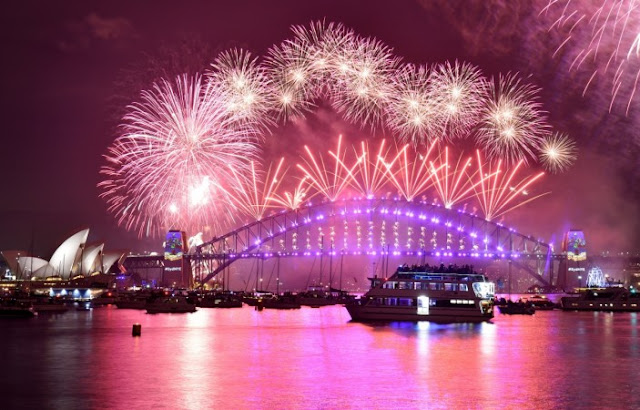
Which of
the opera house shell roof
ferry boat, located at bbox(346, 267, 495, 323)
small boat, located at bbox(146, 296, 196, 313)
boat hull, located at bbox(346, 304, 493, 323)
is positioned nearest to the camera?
boat hull, located at bbox(346, 304, 493, 323)

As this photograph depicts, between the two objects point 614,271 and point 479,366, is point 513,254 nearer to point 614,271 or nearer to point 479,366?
point 614,271

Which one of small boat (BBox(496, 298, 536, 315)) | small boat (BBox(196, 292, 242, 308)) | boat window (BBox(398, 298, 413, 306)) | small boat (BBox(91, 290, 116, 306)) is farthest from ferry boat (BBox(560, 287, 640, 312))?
small boat (BBox(91, 290, 116, 306))

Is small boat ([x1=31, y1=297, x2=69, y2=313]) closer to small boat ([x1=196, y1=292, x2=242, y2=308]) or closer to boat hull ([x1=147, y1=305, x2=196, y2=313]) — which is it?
boat hull ([x1=147, y1=305, x2=196, y2=313])

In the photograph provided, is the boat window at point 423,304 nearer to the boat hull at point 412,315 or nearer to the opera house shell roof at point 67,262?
the boat hull at point 412,315

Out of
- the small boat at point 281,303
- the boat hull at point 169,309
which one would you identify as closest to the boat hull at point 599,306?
the small boat at point 281,303

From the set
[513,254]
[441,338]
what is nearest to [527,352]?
[441,338]

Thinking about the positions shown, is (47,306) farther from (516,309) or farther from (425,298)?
(516,309)
